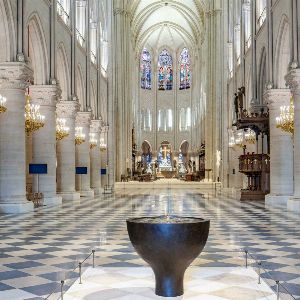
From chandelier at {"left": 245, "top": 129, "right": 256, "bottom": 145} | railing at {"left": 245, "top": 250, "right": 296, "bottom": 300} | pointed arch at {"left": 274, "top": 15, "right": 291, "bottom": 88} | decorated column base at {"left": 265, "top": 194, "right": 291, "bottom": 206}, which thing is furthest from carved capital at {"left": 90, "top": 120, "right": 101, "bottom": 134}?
railing at {"left": 245, "top": 250, "right": 296, "bottom": 300}

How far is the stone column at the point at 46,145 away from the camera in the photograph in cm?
2295

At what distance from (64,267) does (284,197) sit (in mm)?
16612

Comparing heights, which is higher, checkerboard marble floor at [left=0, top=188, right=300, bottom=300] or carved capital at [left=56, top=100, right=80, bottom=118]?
carved capital at [left=56, top=100, right=80, bottom=118]

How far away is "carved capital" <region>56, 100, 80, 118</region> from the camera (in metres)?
27.1

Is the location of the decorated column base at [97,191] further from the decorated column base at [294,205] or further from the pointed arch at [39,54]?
the decorated column base at [294,205]

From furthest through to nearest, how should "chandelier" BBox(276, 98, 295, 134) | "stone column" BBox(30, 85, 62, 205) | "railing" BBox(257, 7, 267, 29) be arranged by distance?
"railing" BBox(257, 7, 267, 29) → "stone column" BBox(30, 85, 62, 205) → "chandelier" BBox(276, 98, 295, 134)

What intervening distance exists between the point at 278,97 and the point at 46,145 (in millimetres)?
10186

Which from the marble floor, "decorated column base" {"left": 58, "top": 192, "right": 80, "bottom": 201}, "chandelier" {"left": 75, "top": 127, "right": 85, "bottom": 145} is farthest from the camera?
"chandelier" {"left": 75, "top": 127, "right": 85, "bottom": 145}

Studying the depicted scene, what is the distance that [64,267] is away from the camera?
840cm

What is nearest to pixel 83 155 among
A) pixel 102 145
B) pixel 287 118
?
pixel 102 145

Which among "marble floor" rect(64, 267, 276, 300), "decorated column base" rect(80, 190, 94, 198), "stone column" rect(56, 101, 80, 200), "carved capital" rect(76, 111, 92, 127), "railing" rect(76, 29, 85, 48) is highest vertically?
"railing" rect(76, 29, 85, 48)

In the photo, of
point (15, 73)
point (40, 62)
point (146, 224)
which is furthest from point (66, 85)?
point (146, 224)

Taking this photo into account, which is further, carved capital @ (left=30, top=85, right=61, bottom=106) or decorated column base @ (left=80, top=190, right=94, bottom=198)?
decorated column base @ (left=80, top=190, right=94, bottom=198)

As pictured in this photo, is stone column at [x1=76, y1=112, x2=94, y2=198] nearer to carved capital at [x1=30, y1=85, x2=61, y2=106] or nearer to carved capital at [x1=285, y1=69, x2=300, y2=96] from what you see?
carved capital at [x1=30, y1=85, x2=61, y2=106]
